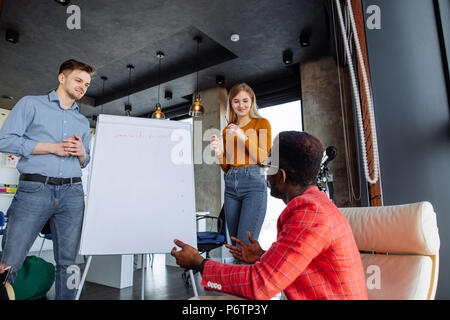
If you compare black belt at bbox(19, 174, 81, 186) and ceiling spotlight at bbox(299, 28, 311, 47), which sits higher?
ceiling spotlight at bbox(299, 28, 311, 47)

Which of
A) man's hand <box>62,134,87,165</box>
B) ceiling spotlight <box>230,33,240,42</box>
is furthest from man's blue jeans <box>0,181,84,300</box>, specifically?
ceiling spotlight <box>230,33,240,42</box>

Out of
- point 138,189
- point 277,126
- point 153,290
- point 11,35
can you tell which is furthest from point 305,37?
point 11,35

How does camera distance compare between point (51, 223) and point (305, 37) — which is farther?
point (305, 37)

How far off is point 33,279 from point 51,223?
1.26m

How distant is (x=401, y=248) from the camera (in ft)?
2.94

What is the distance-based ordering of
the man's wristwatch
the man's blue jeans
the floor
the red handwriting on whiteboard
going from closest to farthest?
the man's wristwatch
the man's blue jeans
the red handwriting on whiteboard
the floor

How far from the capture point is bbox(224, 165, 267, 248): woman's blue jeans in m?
1.58

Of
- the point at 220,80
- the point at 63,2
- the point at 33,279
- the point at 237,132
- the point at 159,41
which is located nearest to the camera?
the point at 237,132

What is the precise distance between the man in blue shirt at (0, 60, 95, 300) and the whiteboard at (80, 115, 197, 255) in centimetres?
10

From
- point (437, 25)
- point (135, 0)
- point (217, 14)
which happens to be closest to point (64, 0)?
point (135, 0)

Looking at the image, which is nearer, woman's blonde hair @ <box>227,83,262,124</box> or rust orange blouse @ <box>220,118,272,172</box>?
rust orange blouse @ <box>220,118,272,172</box>

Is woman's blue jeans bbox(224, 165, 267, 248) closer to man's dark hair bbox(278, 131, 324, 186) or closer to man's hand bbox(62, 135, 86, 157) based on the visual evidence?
man's dark hair bbox(278, 131, 324, 186)

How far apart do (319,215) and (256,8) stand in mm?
3047

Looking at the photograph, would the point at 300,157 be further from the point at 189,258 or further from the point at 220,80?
the point at 220,80
